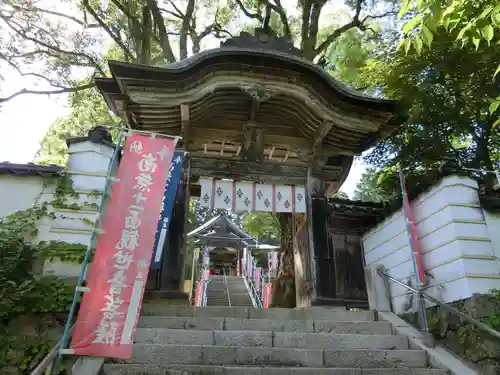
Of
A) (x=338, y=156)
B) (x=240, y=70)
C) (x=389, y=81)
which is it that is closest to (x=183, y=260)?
(x=240, y=70)

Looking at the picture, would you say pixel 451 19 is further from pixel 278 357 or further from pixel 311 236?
pixel 311 236

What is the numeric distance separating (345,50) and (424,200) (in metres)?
9.48

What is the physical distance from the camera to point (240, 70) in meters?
8.63

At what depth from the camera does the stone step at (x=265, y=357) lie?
5.20m

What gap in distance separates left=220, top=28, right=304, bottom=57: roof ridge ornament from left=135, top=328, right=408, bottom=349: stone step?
594 cm

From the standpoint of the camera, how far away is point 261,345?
5.85 meters

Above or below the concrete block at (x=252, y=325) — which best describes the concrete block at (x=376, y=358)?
below

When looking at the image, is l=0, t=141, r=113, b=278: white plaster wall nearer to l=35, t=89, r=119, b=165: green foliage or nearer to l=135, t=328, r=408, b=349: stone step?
l=135, t=328, r=408, b=349: stone step

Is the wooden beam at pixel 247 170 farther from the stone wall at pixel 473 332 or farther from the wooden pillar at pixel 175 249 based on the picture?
the stone wall at pixel 473 332

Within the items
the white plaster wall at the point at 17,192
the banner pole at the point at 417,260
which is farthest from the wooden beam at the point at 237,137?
the white plaster wall at the point at 17,192

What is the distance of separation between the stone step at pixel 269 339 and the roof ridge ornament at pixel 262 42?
5940 mm

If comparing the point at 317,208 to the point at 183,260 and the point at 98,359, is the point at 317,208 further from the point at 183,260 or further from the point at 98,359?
the point at 98,359

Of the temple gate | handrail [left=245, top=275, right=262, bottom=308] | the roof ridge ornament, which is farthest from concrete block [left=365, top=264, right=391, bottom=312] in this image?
handrail [left=245, top=275, right=262, bottom=308]

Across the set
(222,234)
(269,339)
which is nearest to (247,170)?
(269,339)
